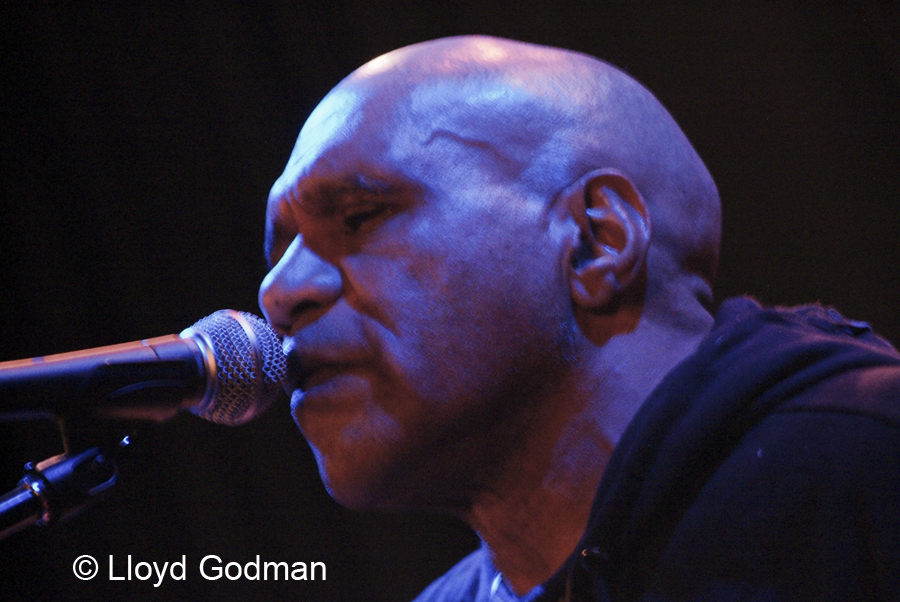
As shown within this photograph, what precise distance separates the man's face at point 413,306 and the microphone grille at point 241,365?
0.19 ft

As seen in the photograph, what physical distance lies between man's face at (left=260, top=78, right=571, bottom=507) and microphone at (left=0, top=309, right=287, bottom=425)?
0.10m

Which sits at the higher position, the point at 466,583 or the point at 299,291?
the point at 299,291

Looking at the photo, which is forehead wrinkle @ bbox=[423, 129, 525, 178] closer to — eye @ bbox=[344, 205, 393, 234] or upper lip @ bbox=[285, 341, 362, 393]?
eye @ bbox=[344, 205, 393, 234]

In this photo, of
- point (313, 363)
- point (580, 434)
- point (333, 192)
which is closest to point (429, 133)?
point (333, 192)

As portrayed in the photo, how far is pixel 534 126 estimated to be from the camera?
1413 millimetres

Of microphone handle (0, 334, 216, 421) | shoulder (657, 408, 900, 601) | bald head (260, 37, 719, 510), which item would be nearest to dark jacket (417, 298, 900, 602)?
shoulder (657, 408, 900, 601)

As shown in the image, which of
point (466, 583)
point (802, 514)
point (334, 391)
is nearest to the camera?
point (802, 514)

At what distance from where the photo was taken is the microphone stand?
3.71 ft

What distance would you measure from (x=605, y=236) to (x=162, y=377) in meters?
0.82

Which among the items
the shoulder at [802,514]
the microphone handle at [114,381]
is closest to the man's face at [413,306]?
the microphone handle at [114,381]

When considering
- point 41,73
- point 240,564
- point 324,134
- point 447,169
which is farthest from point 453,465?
point 41,73

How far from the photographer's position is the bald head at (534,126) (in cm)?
139

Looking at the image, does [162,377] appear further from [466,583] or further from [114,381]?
[466,583]

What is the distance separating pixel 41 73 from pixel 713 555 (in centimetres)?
254
